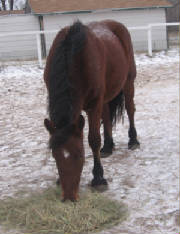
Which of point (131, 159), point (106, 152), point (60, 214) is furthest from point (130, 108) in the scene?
point (60, 214)

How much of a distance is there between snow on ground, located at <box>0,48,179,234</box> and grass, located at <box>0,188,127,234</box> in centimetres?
16

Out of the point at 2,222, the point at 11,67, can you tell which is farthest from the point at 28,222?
the point at 11,67

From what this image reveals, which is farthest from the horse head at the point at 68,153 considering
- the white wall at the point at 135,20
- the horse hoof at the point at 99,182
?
A: the white wall at the point at 135,20

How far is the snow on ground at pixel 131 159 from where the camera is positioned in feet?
10.1

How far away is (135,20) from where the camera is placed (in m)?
19.3

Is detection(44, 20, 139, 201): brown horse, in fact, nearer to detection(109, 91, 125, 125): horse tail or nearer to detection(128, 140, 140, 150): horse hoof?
detection(109, 91, 125, 125): horse tail

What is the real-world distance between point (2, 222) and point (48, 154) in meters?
1.80

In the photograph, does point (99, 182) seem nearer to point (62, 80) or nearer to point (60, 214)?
point (60, 214)

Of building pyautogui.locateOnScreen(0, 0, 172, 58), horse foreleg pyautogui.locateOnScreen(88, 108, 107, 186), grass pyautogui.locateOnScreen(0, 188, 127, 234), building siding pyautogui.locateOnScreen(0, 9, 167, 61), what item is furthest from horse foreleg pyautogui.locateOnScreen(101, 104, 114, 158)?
building pyautogui.locateOnScreen(0, 0, 172, 58)

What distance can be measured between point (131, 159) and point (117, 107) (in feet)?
2.96

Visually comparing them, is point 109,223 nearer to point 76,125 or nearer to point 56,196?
point 56,196

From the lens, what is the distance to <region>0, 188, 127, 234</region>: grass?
2828 mm

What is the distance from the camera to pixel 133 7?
61.5 ft

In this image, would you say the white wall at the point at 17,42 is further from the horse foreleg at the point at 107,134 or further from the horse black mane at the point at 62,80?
the horse black mane at the point at 62,80
